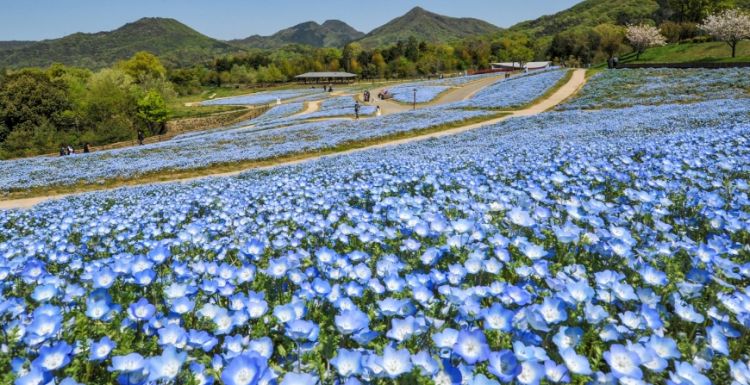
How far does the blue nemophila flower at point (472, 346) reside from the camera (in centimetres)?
170

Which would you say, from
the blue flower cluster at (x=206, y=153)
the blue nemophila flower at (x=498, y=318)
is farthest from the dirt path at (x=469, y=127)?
the blue nemophila flower at (x=498, y=318)

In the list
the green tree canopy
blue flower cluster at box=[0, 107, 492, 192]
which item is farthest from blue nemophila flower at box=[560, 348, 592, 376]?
the green tree canopy

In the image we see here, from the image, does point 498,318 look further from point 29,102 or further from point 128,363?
point 29,102

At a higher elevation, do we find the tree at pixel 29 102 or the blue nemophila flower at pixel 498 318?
the tree at pixel 29 102

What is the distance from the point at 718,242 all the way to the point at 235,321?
3.32 m

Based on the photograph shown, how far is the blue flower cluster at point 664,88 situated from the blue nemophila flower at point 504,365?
1196 inches

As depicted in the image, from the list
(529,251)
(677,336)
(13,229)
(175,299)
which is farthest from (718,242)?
(13,229)

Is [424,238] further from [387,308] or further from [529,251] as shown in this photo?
[387,308]

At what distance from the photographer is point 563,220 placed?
411 cm

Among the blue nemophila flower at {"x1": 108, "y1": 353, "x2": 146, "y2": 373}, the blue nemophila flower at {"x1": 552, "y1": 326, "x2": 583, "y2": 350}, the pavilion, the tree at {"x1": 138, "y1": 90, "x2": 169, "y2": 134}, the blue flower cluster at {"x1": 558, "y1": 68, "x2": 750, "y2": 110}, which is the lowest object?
the blue nemophila flower at {"x1": 552, "y1": 326, "x2": 583, "y2": 350}

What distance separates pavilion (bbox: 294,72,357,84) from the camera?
108000mm

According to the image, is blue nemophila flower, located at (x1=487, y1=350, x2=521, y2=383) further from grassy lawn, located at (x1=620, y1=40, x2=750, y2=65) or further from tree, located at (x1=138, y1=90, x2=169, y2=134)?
tree, located at (x1=138, y1=90, x2=169, y2=134)

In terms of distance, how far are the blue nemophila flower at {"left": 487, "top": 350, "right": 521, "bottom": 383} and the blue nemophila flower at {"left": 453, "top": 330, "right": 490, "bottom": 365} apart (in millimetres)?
51

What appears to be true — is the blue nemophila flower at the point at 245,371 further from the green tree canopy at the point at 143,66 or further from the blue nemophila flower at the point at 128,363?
the green tree canopy at the point at 143,66
